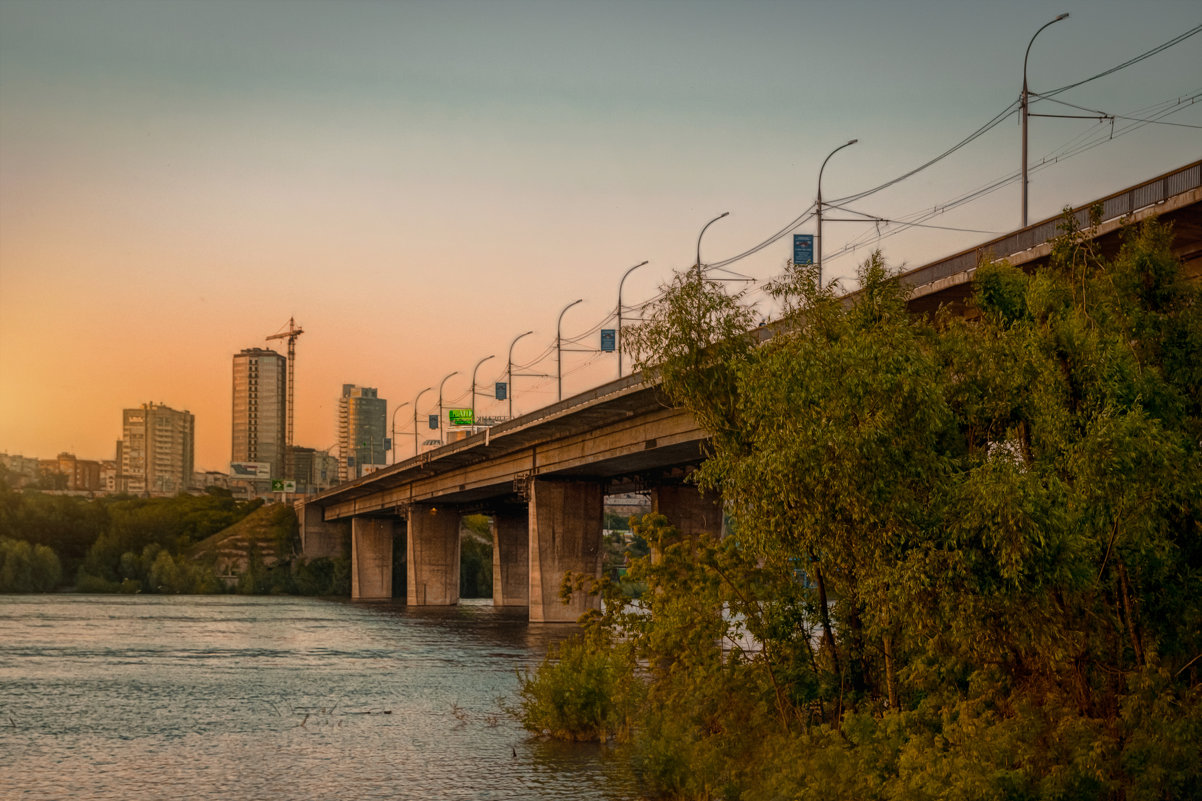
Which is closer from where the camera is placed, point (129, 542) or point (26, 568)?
point (26, 568)

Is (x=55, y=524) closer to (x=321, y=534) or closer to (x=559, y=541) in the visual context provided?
(x=321, y=534)

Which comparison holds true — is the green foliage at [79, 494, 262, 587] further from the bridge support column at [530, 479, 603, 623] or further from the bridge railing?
the bridge railing

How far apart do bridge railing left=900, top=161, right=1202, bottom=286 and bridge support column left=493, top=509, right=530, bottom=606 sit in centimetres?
9624

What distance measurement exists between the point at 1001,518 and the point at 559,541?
2918 inches

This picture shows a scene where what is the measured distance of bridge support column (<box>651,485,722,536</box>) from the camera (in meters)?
90.6

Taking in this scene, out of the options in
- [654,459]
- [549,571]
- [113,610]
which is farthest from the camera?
[113,610]

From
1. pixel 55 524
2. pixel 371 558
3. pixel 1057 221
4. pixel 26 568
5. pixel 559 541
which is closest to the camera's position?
pixel 1057 221

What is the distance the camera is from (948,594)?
20.8m

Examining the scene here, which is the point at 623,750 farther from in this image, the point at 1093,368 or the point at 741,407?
the point at 1093,368

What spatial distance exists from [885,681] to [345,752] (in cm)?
1898

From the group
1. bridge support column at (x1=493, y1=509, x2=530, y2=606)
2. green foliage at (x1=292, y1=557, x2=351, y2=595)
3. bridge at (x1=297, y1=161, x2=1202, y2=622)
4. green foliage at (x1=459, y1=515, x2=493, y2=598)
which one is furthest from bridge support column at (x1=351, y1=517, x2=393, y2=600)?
bridge support column at (x1=493, y1=509, x2=530, y2=606)

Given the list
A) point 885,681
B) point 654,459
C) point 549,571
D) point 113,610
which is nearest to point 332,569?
point 113,610

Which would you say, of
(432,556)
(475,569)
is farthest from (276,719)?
(475,569)

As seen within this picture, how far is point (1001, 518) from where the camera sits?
19.6 metres
